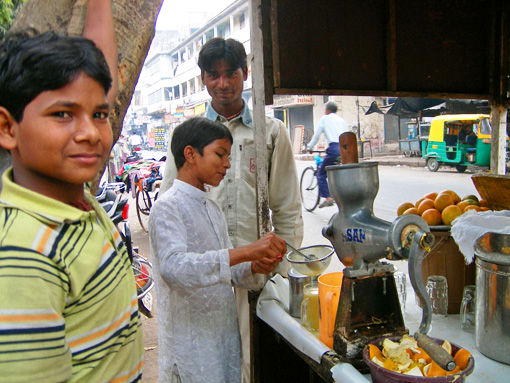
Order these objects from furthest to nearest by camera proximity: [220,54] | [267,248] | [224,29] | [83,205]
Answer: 1. [224,29]
2. [220,54]
3. [267,248]
4. [83,205]

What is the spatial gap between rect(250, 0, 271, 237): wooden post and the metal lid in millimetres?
900

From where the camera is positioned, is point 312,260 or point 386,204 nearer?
point 312,260

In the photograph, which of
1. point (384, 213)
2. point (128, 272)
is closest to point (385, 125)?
point (384, 213)

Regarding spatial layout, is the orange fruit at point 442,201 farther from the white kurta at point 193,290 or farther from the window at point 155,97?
the window at point 155,97

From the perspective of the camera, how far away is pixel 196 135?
1746mm

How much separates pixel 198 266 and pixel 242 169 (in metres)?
0.88

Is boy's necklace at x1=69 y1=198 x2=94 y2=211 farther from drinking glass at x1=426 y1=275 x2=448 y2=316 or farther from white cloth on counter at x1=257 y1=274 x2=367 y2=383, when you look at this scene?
drinking glass at x1=426 y1=275 x2=448 y2=316

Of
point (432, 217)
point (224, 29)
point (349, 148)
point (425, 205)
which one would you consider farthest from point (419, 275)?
point (224, 29)

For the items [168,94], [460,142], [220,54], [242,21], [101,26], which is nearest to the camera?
[101,26]

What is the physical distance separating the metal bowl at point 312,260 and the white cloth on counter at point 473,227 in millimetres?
480

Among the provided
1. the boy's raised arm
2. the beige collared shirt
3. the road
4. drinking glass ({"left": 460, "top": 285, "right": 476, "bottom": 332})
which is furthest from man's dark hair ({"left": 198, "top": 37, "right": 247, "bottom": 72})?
the road

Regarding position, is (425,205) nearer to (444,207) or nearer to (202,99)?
(444,207)

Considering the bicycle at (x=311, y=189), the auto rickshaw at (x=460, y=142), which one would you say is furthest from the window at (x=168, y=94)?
the bicycle at (x=311, y=189)

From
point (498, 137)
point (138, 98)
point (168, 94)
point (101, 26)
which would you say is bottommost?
point (498, 137)
